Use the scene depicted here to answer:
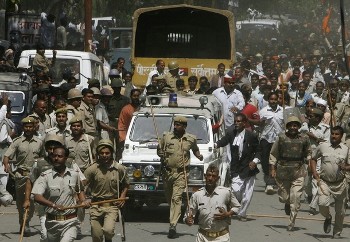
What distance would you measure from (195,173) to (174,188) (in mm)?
763

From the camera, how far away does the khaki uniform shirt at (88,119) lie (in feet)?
61.6

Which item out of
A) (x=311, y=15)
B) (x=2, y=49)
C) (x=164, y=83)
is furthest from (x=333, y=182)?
(x=311, y=15)

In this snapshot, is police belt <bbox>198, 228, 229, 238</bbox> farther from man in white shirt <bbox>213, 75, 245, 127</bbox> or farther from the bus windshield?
the bus windshield

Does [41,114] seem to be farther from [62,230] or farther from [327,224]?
[62,230]

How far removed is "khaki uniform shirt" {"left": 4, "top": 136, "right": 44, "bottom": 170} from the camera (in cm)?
1620

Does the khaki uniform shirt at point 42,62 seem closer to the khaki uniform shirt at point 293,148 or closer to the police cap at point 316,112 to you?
the police cap at point 316,112

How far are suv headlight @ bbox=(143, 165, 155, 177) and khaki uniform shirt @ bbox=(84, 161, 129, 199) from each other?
12.5 ft

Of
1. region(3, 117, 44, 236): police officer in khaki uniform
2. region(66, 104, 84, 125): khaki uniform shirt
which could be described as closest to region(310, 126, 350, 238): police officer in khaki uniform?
region(66, 104, 84, 125): khaki uniform shirt

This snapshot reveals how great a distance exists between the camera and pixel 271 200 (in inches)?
838

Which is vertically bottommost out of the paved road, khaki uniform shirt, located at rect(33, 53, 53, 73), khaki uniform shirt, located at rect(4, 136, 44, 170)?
the paved road

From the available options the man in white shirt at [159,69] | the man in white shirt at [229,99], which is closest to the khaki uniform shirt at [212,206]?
the man in white shirt at [229,99]

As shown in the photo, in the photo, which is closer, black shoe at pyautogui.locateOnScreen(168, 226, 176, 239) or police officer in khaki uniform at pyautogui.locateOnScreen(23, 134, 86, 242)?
police officer in khaki uniform at pyautogui.locateOnScreen(23, 134, 86, 242)

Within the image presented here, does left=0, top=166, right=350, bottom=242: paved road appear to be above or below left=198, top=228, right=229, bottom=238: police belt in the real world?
below

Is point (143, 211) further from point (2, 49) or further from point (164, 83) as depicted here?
point (2, 49)
